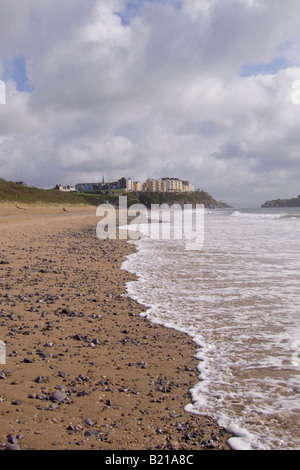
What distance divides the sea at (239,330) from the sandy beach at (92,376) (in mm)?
231

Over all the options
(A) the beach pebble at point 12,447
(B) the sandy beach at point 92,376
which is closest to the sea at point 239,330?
(B) the sandy beach at point 92,376

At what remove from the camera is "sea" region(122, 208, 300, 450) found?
11.8ft

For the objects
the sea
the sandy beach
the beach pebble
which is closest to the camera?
the beach pebble

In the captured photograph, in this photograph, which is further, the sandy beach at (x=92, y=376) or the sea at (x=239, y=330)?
the sea at (x=239, y=330)

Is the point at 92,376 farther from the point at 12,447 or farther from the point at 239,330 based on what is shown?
the point at 239,330

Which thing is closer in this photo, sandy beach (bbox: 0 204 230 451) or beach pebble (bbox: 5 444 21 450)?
beach pebble (bbox: 5 444 21 450)

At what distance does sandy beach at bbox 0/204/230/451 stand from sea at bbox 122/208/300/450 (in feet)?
0.76

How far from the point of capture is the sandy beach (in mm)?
3240

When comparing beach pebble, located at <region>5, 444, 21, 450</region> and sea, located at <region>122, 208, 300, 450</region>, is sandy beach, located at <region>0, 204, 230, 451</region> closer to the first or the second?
beach pebble, located at <region>5, 444, 21, 450</region>

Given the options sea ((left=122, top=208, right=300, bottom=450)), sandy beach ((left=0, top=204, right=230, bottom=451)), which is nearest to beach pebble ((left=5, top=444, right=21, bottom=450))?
sandy beach ((left=0, top=204, right=230, bottom=451))

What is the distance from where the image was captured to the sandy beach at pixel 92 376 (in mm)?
3240

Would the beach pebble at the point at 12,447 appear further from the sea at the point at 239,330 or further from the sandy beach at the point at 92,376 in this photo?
the sea at the point at 239,330

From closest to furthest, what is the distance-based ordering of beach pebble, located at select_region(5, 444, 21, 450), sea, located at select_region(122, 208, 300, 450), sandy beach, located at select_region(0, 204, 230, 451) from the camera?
beach pebble, located at select_region(5, 444, 21, 450)
sandy beach, located at select_region(0, 204, 230, 451)
sea, located at select_region(122, 208, 300, 450)
